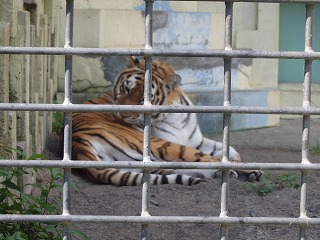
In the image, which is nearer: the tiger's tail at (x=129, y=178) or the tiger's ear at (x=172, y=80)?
the tiger's tail at (x=129, y=178)

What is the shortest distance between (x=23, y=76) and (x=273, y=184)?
6.16 ft

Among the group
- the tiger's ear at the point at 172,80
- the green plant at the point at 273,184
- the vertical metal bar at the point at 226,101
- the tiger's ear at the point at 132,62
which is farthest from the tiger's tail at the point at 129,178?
the vertical metal bar at the point at 226,101

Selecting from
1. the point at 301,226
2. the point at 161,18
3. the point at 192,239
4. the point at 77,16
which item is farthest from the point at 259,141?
the point at 301,226

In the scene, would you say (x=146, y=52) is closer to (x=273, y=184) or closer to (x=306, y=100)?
(x=306, y=100)

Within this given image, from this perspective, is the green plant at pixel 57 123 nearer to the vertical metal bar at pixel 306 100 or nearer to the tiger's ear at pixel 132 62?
the tiger's ear at pixel 132 62

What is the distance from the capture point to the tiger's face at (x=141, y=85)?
21.0 ft

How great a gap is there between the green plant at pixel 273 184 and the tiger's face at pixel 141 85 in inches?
41.4

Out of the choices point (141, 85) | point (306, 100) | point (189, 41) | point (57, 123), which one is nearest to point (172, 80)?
point (141, 85)

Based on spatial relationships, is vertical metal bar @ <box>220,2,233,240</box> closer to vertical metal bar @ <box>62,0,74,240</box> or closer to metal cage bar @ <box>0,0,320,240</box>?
metal cage bar @ <box>0,0,320,240</box>

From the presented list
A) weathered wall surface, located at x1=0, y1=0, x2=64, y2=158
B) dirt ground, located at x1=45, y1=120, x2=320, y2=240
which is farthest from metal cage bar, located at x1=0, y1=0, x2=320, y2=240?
dirt ground, located at x1=45, y1=120, x2=320, y2=240

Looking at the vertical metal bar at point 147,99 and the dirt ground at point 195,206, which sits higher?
the vertical metal bar at point 147,99

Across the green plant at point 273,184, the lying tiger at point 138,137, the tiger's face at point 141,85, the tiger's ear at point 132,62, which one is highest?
the tiger's ear at point 132,62

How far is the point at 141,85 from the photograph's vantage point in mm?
6461

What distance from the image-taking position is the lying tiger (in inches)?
227
